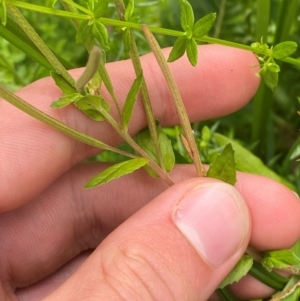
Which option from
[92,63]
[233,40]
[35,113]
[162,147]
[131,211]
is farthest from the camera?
[233,40]

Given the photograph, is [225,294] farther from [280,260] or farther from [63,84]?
[63,84]

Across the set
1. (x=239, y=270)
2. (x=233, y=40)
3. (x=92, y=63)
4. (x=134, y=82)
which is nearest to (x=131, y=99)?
(x=134, y=82)

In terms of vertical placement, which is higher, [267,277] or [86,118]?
[86,118]

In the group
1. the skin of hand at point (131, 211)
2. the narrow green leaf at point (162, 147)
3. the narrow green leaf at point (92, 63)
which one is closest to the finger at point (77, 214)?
the skin of hand at point (131, 211)

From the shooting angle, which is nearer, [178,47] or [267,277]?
[178,47]

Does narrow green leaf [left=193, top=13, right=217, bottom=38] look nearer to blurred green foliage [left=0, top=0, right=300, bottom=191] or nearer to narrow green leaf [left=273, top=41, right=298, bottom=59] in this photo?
narrow green leaf [left=273, top=41, right=298, bottom=59]

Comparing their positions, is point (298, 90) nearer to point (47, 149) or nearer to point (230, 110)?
point (230, 110)

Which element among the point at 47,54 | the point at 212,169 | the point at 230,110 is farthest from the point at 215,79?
the point at 47,54
